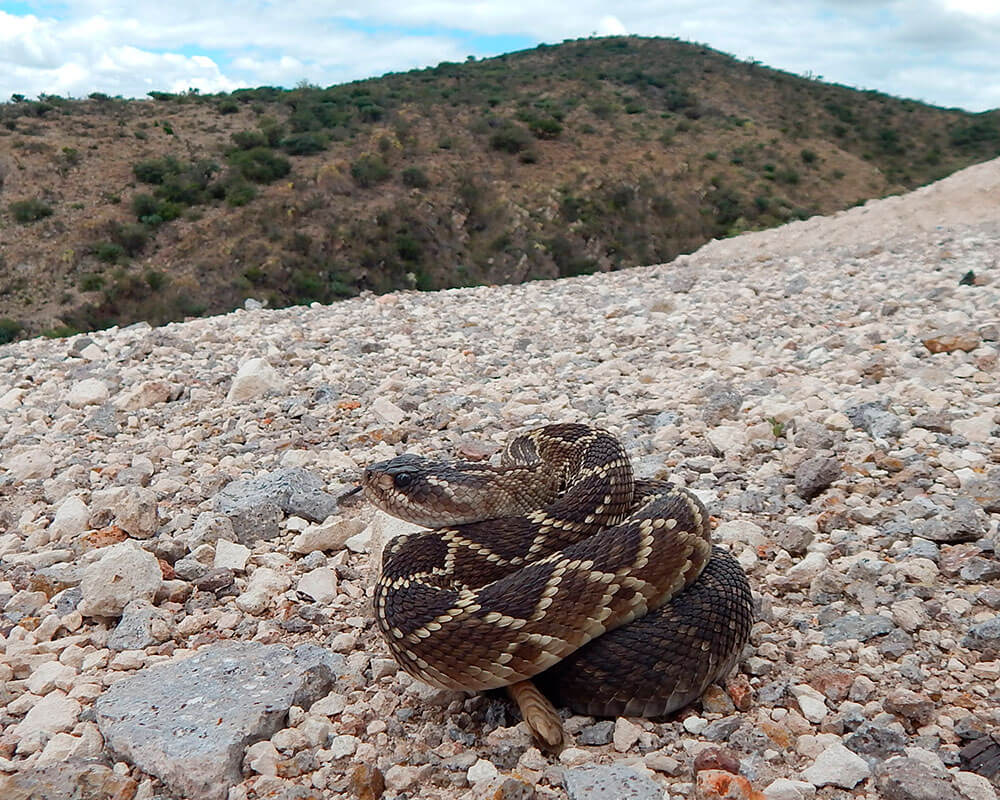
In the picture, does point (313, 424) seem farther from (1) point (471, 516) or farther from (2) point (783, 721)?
(2) point (783, 721)

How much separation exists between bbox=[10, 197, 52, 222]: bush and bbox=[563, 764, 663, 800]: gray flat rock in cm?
3618

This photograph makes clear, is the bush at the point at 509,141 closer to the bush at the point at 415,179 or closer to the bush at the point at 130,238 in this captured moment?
the bush at the point at 415,179

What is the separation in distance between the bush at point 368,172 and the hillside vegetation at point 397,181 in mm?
104

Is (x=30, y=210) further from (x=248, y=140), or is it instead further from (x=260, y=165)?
(x=248, y=140)

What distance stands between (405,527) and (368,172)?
33882 millimetres

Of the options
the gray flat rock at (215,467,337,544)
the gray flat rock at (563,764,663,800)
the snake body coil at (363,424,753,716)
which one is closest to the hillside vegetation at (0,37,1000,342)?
the gray flat rock at (215,467,337,544)

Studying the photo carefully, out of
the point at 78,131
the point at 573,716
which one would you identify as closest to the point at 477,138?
the point at 78,131

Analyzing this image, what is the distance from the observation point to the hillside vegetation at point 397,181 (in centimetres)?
3027

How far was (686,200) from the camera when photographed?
134 feet

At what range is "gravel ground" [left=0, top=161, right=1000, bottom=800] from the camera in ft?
8.46

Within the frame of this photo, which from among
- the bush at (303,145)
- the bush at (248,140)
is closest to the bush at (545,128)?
the bush at (303,145)

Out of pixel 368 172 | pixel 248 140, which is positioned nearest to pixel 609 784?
pixel 368 172

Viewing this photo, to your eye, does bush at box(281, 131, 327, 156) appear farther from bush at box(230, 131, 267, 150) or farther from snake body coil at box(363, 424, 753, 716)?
snake body coil at box(363, 424, 753, 716)

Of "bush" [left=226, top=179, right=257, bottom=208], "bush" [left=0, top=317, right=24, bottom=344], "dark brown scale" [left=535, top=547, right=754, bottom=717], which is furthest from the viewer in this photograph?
"bush" [left=226, top=179, right=257, bottom=208]
